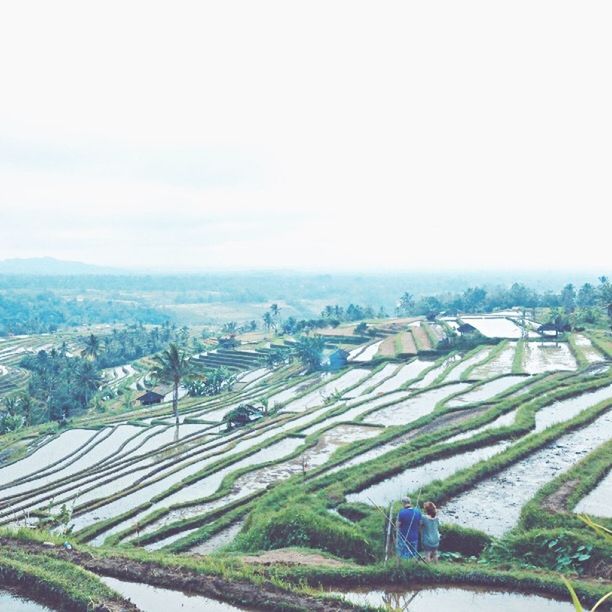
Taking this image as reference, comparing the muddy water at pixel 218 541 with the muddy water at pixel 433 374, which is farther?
the muddy water at pixel 433 374

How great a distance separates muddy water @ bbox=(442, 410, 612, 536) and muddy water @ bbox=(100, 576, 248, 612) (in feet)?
16.7

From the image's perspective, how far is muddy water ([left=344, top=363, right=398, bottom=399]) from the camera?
32312 mm

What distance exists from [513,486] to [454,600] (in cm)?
518

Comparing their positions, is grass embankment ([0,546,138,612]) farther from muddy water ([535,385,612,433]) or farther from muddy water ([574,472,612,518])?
muddy water ([535,385,612,433])

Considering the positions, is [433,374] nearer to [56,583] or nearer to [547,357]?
[547,357]

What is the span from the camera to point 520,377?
1109 inches

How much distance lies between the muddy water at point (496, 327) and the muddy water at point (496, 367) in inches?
381

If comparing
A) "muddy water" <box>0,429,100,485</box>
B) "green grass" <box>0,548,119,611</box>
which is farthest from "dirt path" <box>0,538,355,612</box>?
"muddy water" <box>0,429,100,485</box>

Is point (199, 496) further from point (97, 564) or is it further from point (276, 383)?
point (276, 383)

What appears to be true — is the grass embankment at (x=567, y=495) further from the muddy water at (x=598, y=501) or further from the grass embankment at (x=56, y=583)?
the grass embankment at (x=56, y=583)

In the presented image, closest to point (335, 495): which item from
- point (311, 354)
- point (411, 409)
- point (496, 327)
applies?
point (411, 409)

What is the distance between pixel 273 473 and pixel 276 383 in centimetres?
2930

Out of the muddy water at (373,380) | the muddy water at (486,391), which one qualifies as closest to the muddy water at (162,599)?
the muddy water at (486,391)

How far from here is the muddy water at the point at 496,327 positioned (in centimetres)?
4853
